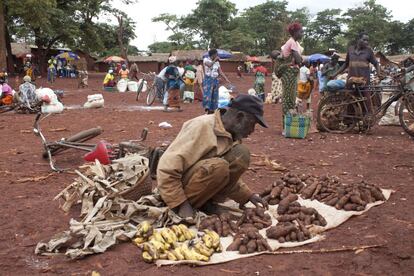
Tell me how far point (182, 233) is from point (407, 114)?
6167 millimetres

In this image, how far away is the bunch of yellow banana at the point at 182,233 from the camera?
3.31m

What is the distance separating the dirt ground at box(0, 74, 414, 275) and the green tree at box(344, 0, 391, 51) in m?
46.0

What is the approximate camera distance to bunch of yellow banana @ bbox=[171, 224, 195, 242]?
3.31 meters

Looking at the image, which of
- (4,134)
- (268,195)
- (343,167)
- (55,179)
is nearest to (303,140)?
(343,167)

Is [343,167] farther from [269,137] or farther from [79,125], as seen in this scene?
[79,125]

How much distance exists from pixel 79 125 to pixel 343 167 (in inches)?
250

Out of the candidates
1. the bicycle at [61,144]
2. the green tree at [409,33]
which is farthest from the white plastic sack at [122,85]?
the green tree at [409,33]

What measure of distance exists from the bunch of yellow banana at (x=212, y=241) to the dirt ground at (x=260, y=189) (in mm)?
186

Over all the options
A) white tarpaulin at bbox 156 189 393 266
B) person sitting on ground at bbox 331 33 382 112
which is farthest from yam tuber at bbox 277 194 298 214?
person sitting on ground at bbox 331 33 382 112

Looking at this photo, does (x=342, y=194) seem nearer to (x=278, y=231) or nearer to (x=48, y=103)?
(x=278, y=231)

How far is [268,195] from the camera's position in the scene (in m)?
4.38

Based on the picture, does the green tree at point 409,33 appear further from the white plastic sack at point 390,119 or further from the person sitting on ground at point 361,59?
the person sitting on ground at point 361,59

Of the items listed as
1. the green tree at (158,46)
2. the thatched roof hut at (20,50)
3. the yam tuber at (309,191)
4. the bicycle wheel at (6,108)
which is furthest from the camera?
the green tree at (158,46)

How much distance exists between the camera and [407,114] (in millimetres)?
8031
